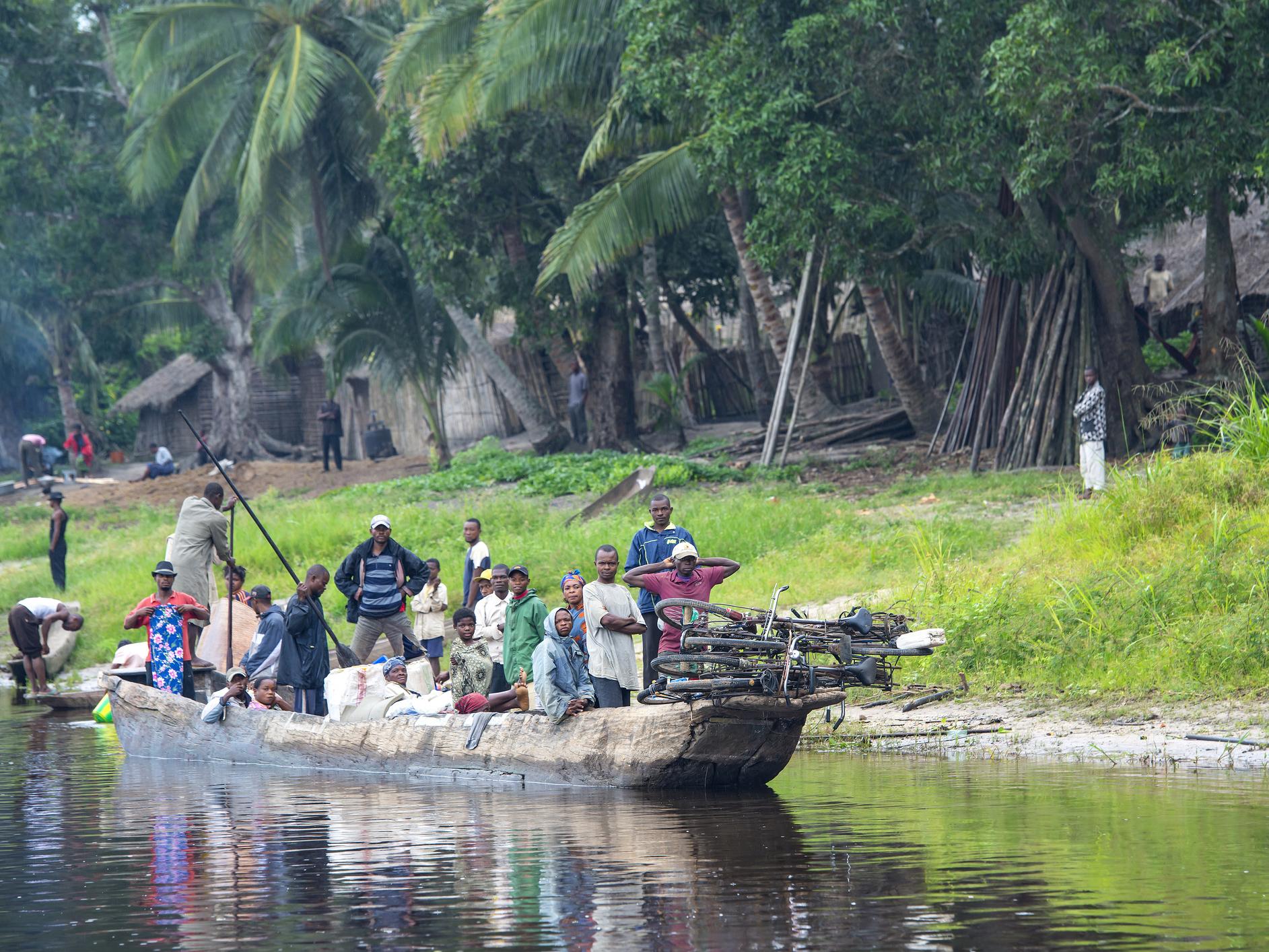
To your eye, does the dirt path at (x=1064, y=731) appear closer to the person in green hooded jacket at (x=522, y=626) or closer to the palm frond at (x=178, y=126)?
the person in green hooded jacket at (x=522, y=626)

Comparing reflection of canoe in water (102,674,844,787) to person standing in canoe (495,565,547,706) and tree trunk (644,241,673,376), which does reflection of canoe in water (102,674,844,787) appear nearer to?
person standing in canoe (495,565,547,706)

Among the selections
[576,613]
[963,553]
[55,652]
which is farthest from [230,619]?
[963,553]

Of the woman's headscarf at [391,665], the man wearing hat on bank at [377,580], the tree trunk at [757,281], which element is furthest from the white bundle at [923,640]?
the tree trunk at [757,281]

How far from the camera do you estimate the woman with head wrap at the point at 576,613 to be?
10164 mm

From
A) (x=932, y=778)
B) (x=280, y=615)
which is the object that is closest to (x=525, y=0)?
(x=280, y=615)

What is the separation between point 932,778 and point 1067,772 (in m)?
0.84

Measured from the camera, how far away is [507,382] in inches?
1141

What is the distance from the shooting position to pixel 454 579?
17.6 m

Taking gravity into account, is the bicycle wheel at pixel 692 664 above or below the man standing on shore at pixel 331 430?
below

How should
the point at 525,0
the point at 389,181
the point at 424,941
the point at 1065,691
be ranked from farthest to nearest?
the point at 389,181 < the point at 525,0 < the point at 1065,691 < the point at 424,941

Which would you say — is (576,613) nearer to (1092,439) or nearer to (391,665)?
(391,665)

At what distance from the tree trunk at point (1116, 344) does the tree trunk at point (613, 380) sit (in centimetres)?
889

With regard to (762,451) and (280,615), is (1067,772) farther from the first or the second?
(762,451)

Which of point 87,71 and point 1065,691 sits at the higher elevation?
point 87,71
